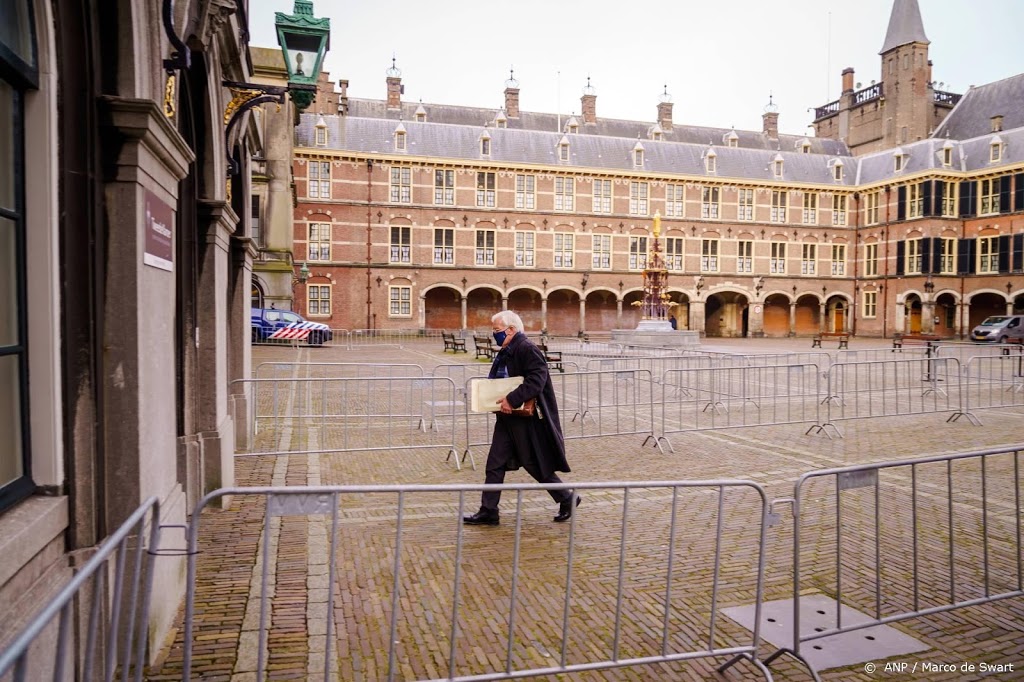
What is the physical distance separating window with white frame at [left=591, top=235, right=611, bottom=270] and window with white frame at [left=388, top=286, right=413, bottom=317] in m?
11.4

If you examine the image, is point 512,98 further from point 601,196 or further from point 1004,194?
point 1004,194

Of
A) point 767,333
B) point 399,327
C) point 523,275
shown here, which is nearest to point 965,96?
point 767,333

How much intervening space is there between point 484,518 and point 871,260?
47.5m

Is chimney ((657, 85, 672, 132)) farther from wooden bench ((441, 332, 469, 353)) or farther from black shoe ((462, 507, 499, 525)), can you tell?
black shoe ((462, 507, 499, 525))

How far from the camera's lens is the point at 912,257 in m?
43.3

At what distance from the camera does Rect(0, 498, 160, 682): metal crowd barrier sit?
175cm

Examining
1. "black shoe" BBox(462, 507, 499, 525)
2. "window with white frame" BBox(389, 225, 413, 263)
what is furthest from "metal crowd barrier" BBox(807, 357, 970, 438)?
"window with white frame" BBox(389, 225, 413, 263)

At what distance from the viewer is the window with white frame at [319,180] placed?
3897 centimetres

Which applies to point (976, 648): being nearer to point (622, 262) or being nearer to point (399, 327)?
point (399, 327)

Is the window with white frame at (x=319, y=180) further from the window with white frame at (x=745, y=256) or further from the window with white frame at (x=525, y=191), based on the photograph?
the window with white frame at (x=745, y=256)

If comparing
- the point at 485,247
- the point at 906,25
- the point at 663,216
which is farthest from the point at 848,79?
the point at 485,247

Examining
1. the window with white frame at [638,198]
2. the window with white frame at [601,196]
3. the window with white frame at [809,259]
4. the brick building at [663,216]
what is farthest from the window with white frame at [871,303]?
the window with white frame at [601,196]

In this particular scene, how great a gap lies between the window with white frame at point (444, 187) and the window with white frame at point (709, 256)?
638 inches

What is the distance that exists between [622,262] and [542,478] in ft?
128
